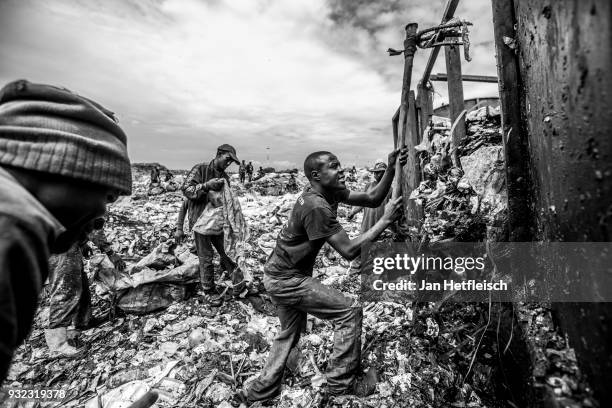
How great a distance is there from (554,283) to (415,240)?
135 cm

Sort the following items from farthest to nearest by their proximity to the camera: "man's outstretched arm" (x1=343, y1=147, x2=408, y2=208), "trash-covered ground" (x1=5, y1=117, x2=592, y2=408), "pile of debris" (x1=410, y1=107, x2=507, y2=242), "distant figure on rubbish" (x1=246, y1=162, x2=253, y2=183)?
"distant figure on rubbish" (x1=246, y1=162, x2=253, y2=183), "man's outstretched arm" (x1=343, y1=147, x2=408, y2=208), "trash-covered ground" (x1=5, y1=117, x2=592, y2=408), "pile of debris" (x1=410, y1=107, x2=507, y2=242)

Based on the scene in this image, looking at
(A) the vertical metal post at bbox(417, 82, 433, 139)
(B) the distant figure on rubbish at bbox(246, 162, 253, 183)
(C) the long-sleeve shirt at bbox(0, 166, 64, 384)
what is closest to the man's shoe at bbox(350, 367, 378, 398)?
(C) the long-sleeve shirt at bbox(0, 166, 64, 384)

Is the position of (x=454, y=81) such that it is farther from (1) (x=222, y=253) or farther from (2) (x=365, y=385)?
(1) (x=222, y=253)

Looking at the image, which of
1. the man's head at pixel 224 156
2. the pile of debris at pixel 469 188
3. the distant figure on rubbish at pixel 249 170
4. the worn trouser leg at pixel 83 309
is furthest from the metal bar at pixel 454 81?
the distant figure on rubbish at pixel 249 170

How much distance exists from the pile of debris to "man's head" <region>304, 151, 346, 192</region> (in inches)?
28.1

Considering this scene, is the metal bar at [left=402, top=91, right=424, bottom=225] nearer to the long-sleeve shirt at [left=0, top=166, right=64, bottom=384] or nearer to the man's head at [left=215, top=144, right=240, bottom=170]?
the man's head at [left=215, top=144, right=240, bottom=170]

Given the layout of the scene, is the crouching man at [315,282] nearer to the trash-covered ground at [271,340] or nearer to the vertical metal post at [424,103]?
the trash-covered ground at [271,340]

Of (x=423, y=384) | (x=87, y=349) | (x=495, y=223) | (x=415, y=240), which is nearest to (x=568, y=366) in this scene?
(x=495, y=223)

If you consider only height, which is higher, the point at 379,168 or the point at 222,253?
the point at 379,168

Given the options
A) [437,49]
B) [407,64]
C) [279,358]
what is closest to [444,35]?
[407,64]

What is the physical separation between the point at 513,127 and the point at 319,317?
1.92 metres

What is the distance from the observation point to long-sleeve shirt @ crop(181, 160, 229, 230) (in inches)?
177

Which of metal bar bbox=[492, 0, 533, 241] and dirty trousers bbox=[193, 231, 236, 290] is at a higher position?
metal bar bbox=[492, 0, 533, 241]

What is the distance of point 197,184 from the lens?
4.55 meters
